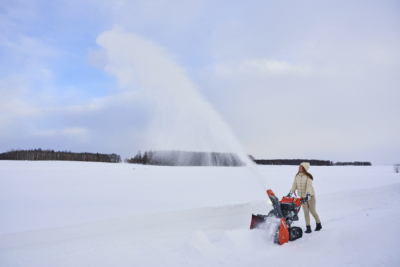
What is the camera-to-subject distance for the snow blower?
5340mm

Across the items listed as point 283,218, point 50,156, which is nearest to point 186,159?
point 50,156

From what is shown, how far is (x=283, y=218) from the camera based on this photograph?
550 centimetres

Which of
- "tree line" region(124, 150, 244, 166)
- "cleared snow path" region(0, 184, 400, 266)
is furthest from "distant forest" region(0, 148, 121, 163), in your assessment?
"cleared snow path" region(0, 184, 400, 266)

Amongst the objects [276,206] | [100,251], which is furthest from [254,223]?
[100,251]

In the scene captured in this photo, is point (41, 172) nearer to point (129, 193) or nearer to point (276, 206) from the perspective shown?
point (129, 193)

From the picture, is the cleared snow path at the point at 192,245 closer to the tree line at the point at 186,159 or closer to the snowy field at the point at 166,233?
the snowy field at the point at 166,233

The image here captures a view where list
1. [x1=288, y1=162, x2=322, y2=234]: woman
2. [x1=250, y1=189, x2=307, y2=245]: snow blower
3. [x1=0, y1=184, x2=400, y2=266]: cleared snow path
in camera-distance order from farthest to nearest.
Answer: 1. [x1=288, y1=162, x2=322, y2=234]: woman
2. [x1=250, y1=189, x2=307, y2=245]: snow blower
3. [x1=0, y1=184, x2=400, y2=266]: cleared snow path

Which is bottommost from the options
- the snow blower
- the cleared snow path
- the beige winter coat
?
the cleared snow path

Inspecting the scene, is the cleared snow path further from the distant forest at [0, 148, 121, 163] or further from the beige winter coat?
the distant forest at [0, 148, 121, 163]

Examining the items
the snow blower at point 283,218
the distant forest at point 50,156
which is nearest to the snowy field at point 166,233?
the snow blower at point 283,218

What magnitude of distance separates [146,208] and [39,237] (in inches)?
134

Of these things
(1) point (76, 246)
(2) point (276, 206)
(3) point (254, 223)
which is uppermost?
(2) point (276, 206)

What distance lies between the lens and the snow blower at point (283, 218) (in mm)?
5340

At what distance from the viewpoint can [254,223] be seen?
5797mm
